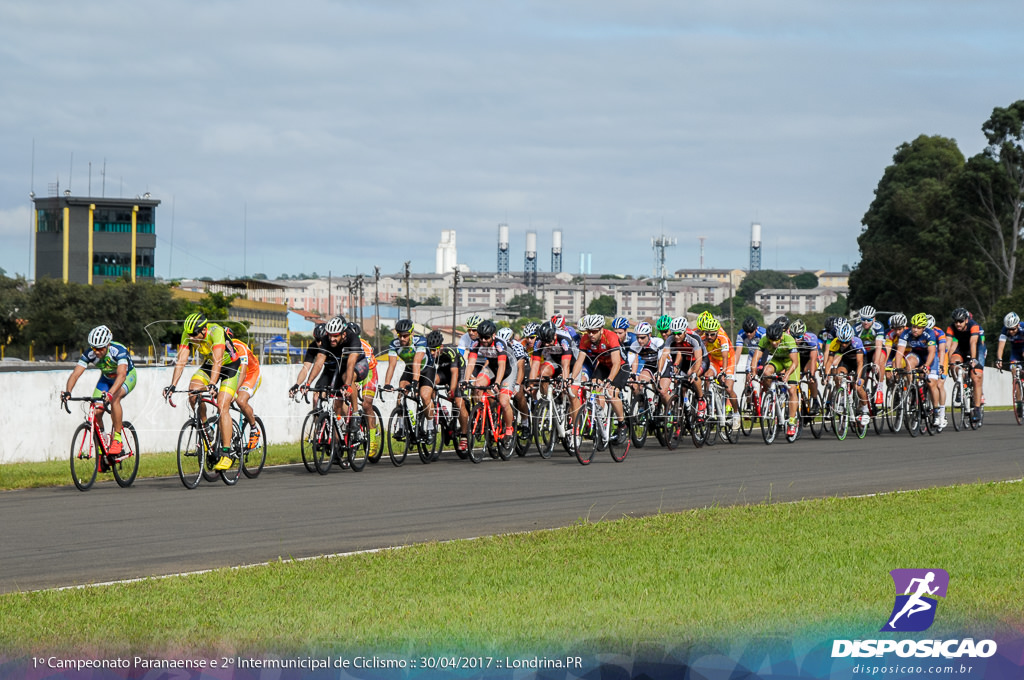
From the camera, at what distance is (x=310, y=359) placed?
17625 mm

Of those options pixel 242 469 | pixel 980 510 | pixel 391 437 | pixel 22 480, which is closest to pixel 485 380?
pixel 391 437

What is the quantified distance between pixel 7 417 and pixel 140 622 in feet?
44.1

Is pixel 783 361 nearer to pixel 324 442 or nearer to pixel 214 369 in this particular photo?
pixel 324 442

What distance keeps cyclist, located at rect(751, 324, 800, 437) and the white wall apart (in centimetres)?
818

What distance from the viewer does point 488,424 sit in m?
18.7

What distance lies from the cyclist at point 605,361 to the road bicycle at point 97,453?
6.29 m

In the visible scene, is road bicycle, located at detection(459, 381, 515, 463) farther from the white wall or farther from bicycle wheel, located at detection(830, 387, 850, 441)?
bicycle wheel, located at detection(830, 387, 850, 441)

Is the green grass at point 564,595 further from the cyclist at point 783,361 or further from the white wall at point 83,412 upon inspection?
the cyclist at point 783,361

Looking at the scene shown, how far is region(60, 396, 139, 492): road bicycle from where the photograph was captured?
15.0 m

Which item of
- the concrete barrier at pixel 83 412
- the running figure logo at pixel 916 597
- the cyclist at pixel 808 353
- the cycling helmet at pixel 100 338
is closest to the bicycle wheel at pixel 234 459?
the cycling helmet at pixel 100 338

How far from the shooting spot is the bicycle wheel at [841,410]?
2253 cm

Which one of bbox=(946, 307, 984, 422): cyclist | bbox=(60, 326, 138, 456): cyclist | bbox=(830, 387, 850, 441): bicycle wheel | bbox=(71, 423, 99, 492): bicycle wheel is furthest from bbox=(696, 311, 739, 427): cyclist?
bbox=(71, 423, 99, 492): bicycle wheel

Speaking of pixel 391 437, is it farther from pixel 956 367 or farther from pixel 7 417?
pixel 956 367

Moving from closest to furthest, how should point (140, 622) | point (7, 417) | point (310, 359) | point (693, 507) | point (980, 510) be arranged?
point (140, 622), point (980, 510), point (693, 507), point (310, 359), point (7, 417)
